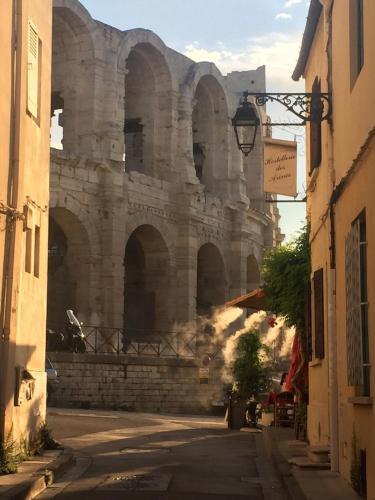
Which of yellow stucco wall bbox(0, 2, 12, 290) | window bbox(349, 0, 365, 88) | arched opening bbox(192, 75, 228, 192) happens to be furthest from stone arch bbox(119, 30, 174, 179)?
window bbox(349, 0, 365, 88)

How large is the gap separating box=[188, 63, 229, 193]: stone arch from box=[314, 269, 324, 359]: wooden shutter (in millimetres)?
27768

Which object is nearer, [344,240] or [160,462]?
[344,240]

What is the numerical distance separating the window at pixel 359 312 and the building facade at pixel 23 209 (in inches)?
176

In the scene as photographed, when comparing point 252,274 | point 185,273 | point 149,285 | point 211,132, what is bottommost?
point 149,285

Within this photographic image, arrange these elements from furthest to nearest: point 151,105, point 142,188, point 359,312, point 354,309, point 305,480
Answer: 1. point 151,105
2. point 142,188
3. point 305,480
4. point 354,309
5. point 359,312

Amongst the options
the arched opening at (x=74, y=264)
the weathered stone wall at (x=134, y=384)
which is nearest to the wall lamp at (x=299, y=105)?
the weathered stone wall at (x=134, y=384)

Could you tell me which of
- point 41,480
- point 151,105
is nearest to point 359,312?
point 41,480

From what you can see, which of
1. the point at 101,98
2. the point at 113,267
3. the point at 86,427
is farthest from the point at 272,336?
the point at 86,427

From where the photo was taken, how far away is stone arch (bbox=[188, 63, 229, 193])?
40.9 metres

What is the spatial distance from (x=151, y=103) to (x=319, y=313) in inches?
980

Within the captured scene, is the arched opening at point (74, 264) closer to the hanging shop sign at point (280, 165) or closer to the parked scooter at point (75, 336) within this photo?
the parked scooter at point (75, 336)

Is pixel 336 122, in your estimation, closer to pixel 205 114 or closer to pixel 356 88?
pixel 356 88

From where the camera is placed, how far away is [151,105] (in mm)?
36688

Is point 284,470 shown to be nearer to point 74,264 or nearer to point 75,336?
point 75,336
